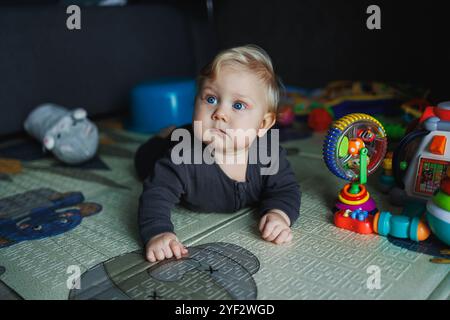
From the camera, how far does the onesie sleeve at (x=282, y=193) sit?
30.0 inches

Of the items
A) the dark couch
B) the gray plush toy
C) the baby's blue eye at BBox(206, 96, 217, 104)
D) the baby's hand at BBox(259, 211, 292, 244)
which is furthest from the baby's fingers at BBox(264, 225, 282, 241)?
the dark couch

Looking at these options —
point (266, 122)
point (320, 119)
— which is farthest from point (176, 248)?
point (320, 119)

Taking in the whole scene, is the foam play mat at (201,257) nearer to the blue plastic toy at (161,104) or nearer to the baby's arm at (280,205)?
the baby's arm at (280,205)

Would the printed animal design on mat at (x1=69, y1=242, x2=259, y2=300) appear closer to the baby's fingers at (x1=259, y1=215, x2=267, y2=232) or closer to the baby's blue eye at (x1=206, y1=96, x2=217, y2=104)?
the baby's fingers at (x1=259, y1=215, x2=267, y2=232)

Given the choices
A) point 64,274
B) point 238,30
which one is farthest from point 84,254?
point 238,30

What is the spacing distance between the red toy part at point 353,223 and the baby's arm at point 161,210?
10.5 inches

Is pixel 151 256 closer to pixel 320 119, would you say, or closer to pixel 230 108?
pixel 230 108

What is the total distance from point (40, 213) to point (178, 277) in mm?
396

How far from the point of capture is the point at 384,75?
5.17 ft

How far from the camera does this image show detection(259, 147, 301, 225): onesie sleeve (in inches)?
30.0

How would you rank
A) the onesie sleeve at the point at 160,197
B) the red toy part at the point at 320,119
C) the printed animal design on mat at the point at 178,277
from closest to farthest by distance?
the printed animal design on mat at the point at 178,277 < the onesie sleeve at the point at 160,197 < the red toy part at the point at 320,119

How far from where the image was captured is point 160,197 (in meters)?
0.74

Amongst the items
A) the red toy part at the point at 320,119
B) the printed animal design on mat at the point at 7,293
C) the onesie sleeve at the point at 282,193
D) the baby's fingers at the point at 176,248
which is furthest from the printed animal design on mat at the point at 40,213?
the red toy part at the point at 320,119
